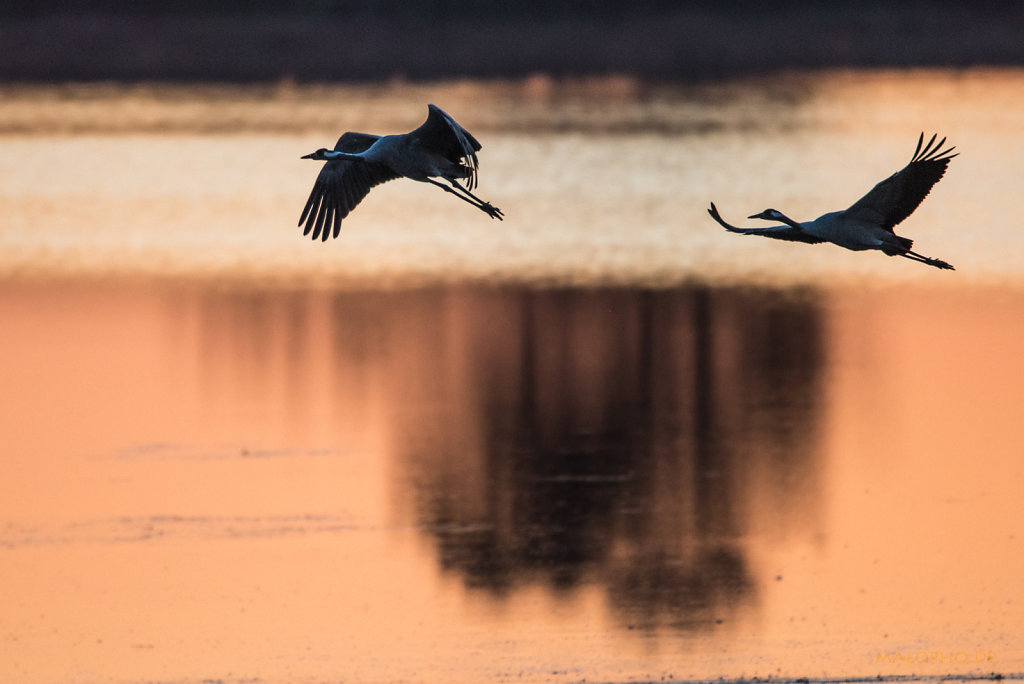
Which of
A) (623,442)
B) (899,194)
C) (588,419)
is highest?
(899,194)

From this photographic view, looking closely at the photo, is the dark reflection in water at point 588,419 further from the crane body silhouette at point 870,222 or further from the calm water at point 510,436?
the crane body silhouette at point 870,222

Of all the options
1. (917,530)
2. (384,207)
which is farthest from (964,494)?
(384,207)

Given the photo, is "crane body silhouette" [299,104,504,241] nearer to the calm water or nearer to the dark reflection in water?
the calm water

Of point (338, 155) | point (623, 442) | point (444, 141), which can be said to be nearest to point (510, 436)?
point (623, 442)

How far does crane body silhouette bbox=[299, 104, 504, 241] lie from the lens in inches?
351

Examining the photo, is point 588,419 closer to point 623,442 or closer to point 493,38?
point 623,442

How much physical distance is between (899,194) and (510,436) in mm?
7792

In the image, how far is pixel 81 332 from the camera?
19.5 metres

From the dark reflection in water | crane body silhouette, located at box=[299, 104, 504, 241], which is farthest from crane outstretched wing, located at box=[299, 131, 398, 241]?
the dark reflection in water

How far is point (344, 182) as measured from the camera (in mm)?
9898

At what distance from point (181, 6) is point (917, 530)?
3475cm

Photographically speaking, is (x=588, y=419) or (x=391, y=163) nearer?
(x=391, y=163)

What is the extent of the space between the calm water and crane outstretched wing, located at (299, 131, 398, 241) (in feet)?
9.41

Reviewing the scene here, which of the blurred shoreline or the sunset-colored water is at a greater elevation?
the blurred shoreline
